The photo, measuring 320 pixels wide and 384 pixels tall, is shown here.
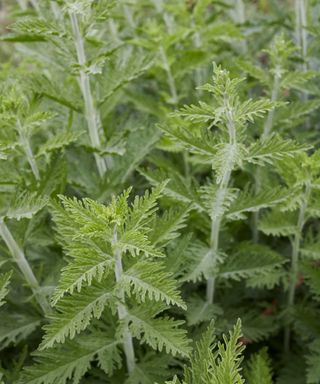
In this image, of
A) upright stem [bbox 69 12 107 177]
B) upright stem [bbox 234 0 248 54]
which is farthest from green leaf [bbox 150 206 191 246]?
upright stem [bbox 234 0 248 54]

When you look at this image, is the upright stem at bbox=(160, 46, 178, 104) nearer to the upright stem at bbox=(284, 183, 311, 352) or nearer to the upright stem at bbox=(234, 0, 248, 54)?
the upright stem at bbox=(234, 0, 248, 54)

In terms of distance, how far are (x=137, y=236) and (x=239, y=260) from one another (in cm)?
62

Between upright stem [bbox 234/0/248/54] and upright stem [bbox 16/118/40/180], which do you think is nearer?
upright stem [bbox 16/118/40/180]

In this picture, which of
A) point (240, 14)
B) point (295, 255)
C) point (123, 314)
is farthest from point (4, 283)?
point (240, 14)

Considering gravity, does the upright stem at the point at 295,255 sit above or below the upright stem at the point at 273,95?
below

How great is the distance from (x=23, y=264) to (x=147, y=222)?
0.48 meters

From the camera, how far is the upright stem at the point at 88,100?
61.2 inches

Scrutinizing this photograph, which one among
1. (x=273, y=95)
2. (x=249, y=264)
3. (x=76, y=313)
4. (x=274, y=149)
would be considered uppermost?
(x=273, y=95)

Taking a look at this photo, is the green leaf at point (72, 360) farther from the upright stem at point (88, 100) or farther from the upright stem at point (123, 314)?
the upright stem at point (88, 100)

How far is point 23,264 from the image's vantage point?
153 centimetres

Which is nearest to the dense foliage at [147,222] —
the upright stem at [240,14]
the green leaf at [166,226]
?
the green leaf at [166,226]

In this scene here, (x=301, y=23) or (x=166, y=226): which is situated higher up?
(x=301, y=23)

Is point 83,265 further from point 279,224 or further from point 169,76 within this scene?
point 169,76

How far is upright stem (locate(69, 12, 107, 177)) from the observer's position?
1.55 m
